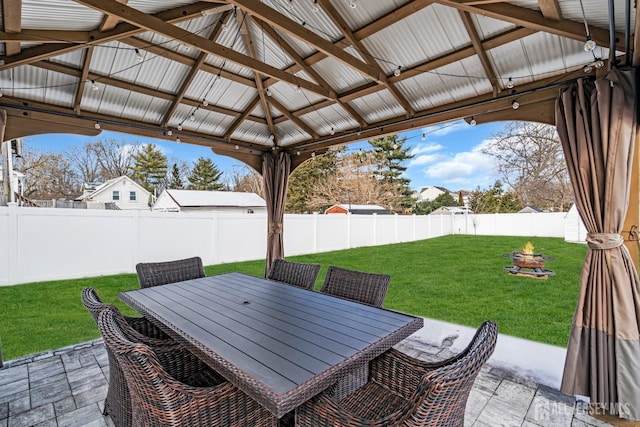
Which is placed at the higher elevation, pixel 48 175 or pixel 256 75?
pixel 48 175

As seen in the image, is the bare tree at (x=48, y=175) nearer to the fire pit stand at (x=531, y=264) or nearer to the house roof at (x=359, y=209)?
the house roof at (x=359, y=209)

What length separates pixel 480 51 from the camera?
250cm

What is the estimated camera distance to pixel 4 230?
5.04 meters

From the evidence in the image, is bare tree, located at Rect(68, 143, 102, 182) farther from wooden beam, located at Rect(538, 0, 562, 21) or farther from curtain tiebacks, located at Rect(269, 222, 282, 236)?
wooden beam, located at Rect(538, 0, 562, 21)

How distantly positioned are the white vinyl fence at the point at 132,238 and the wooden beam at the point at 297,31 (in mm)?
5638

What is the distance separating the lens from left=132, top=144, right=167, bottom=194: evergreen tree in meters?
18.3

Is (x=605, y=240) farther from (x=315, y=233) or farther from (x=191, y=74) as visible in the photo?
(x=315, y=233)

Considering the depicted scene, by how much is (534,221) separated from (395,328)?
12.2 metres

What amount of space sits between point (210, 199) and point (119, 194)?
569 centimetres

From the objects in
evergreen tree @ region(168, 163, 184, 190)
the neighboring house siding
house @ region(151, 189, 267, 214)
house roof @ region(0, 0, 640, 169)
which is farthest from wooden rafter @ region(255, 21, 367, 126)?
evergreen tree @ region(168, 163, 184, 190)

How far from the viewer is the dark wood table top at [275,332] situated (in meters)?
1.23

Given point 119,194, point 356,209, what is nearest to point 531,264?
point 356,209

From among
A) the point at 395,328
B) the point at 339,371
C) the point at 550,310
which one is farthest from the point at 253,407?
the point at 550,310

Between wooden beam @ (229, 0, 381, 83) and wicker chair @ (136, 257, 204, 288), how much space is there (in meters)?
2.39
